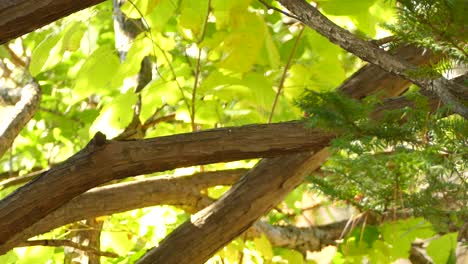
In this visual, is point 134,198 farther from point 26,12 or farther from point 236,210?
point 26,12

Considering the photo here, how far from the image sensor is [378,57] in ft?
3.27

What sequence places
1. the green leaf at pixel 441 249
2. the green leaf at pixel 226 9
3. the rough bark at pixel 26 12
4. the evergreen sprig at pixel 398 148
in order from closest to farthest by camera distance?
the evergreen sprig at pixel 398 148
the rough bark at pixel 26 12
the green leaf at pixel 226 9
the green leaf at pixel 441 249

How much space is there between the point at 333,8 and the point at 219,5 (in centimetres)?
24

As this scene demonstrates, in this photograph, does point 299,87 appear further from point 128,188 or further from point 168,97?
point 128,188

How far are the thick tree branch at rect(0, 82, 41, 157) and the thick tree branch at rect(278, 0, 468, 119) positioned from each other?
0.93m

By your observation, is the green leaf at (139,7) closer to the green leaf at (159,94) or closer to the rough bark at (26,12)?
the green leaf at (159,94)

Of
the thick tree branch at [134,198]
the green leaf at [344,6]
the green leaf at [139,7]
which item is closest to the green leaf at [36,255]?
the thick tree branch at [134,198]

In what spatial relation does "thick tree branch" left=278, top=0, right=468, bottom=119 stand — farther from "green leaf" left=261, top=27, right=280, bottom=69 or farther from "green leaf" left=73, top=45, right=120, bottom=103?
"green leaf" left=73, top=45, right=120, bottom=103

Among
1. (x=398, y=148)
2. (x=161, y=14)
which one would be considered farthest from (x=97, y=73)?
(x=398, y=148)

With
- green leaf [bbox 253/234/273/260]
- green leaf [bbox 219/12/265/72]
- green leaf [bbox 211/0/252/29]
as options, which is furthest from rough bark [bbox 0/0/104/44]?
green leaf [bbox 253/234/273/260]

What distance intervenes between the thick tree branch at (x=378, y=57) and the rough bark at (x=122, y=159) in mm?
350

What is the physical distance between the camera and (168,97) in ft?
5.89

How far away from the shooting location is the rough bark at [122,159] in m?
1.29

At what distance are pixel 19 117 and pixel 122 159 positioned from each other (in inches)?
25.4
